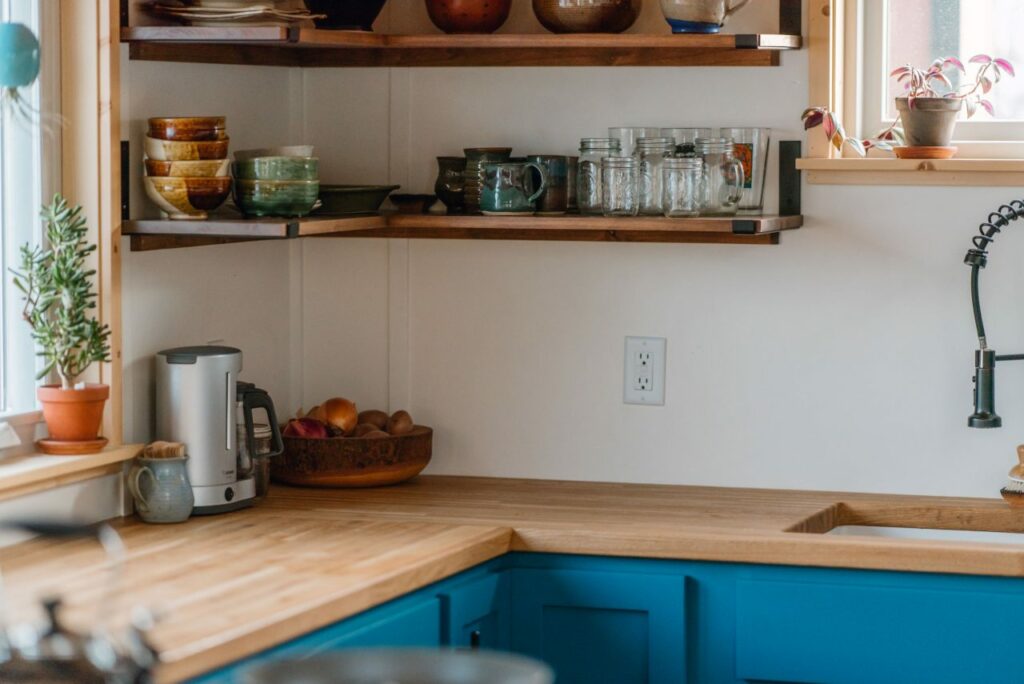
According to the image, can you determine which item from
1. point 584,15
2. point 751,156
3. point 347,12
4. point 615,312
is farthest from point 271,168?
point 751,156

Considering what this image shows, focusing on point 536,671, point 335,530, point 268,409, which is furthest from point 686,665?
point 536,671

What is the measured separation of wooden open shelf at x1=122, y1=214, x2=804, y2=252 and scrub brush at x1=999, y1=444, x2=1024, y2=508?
59 cm

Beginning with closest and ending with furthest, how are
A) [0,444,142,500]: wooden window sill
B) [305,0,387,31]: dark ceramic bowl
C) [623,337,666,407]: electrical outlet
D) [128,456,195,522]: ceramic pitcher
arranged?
[0,444,142,500]: wooden window sill
[128,456,195,522]: ceramic pitcher
[305,0,387,31]: dark ceramic bowl
[623,337,666,407]: electrical outlet

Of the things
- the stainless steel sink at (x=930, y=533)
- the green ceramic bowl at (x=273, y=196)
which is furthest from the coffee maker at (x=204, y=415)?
the stainless steel sink at (x=930, y=533)

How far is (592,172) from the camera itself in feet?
9.29

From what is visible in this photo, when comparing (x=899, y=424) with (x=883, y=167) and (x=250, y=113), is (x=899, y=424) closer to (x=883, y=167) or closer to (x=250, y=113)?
(x=883, y=167)

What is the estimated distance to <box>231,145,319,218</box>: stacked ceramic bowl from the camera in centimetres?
258

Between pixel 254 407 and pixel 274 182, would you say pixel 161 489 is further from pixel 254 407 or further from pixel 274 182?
pixel 274 182

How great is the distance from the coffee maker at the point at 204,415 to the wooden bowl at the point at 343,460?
23 cm

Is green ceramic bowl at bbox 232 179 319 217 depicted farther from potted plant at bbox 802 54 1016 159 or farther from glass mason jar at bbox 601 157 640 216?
potted plant at bbox 802 54 1016 159

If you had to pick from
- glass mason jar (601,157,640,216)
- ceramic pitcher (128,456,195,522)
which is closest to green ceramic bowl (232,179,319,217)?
ceramic pitcher (128,456,195,522)

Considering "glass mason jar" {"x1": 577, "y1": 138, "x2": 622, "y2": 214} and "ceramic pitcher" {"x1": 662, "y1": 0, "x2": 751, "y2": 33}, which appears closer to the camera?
"ceramic pitcher" {"x1": 662, "y1": 0, "x2": 751, "y2": 33}

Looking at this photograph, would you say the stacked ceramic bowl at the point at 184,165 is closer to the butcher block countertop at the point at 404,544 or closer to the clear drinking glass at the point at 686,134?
the butcher block countertop at the point at 404,544

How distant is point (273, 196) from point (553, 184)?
0.54 meters
